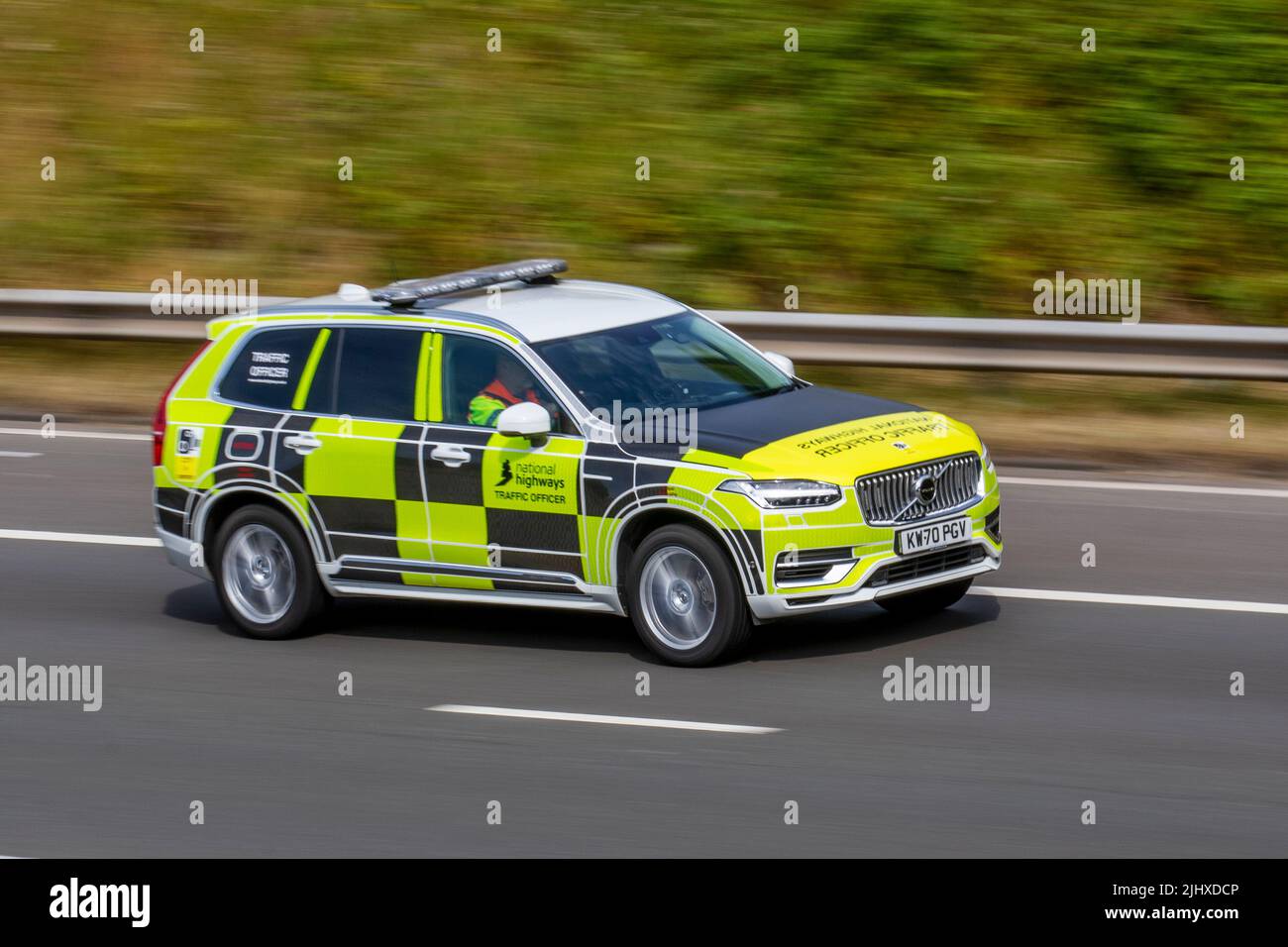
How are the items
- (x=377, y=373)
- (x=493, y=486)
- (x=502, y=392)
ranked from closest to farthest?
1. (x=493, y=486)
2. (x=502, y=392)
3. (x=377, y=373)

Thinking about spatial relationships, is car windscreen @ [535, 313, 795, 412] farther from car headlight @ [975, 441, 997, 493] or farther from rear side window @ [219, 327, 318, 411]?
rear side window @ [219, 327, 318, 411]

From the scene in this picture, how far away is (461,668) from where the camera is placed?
9.14 meters

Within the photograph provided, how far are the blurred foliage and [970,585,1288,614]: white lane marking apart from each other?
7.20 m

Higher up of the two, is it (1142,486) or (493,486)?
(493,486)

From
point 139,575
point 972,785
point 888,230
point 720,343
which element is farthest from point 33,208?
point 972,785

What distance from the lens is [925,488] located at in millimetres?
8867

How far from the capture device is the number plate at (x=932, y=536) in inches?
343

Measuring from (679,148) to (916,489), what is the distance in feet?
37.4

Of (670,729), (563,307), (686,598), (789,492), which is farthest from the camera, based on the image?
(563,307)

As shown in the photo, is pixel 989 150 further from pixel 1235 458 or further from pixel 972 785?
pixel 972 785

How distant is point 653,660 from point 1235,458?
577 centimetres

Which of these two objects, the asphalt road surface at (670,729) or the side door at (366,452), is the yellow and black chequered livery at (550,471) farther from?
the asphalt road surface at (670,729)

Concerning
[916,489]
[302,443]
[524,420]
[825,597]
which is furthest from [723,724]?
[302,443]

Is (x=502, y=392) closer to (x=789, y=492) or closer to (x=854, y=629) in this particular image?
(x=789, y=492)
